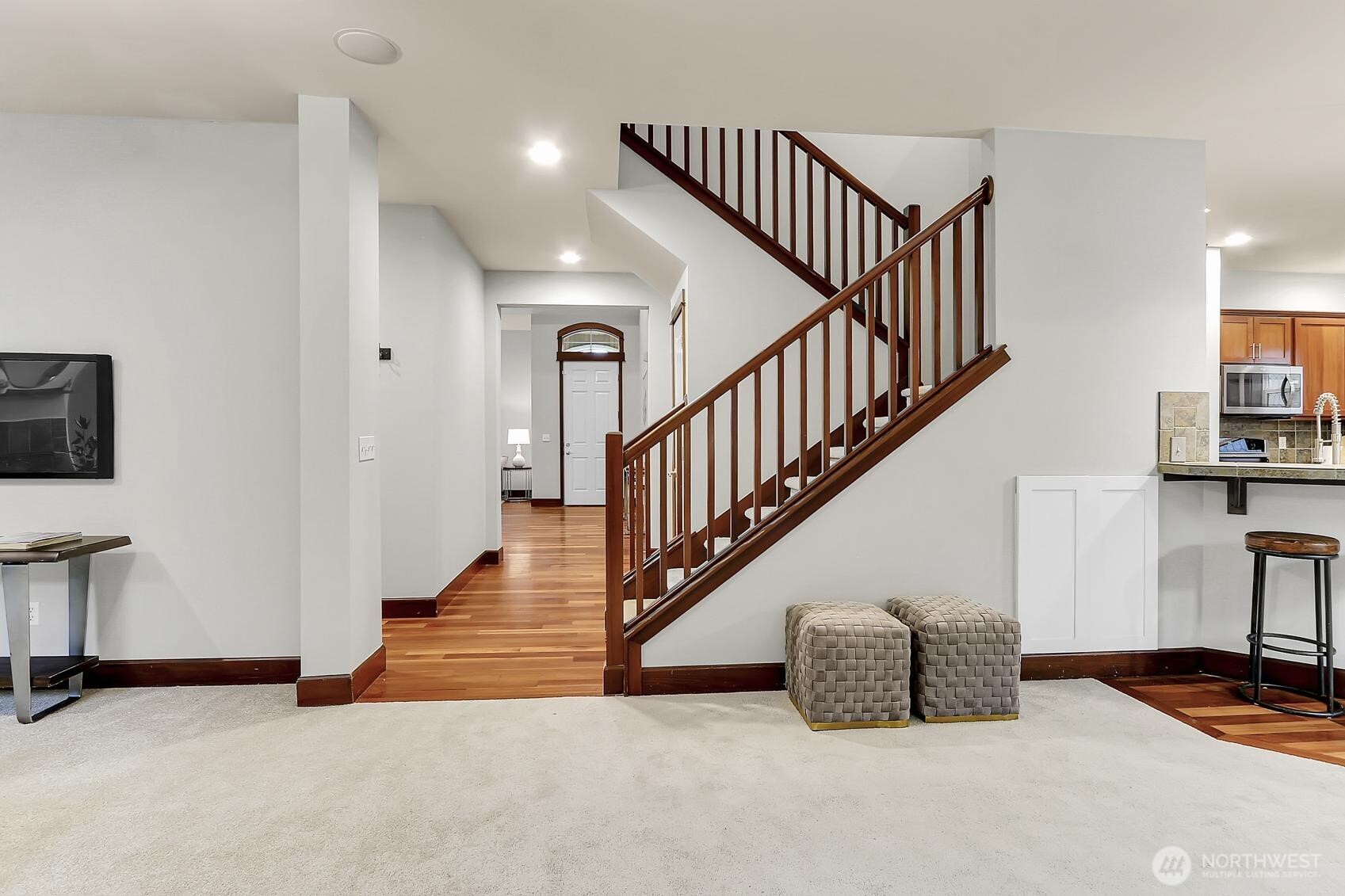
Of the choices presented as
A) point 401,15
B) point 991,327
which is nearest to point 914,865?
point 991,327

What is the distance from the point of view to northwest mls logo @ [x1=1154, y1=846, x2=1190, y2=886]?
176cm

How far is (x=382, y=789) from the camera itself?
2219mm

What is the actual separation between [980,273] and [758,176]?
1.43 meters

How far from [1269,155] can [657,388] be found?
4123 millimetres

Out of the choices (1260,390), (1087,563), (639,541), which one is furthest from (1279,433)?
(639,541)

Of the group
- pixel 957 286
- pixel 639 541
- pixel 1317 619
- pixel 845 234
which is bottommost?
pixel 1317 619

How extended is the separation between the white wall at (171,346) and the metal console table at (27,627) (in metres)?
0.09

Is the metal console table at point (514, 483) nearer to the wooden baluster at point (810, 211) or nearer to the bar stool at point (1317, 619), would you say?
the wooden baluster at point (810, 211)

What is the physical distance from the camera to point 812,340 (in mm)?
4195

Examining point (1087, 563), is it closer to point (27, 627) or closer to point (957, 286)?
point (957, 286)

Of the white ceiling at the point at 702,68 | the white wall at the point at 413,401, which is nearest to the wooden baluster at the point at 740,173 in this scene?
the white ceiling at the point at 702,68

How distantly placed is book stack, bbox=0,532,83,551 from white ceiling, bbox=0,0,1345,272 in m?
1.82

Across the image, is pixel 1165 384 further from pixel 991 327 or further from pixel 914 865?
pixel 914 865

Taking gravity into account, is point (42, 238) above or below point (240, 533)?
above
